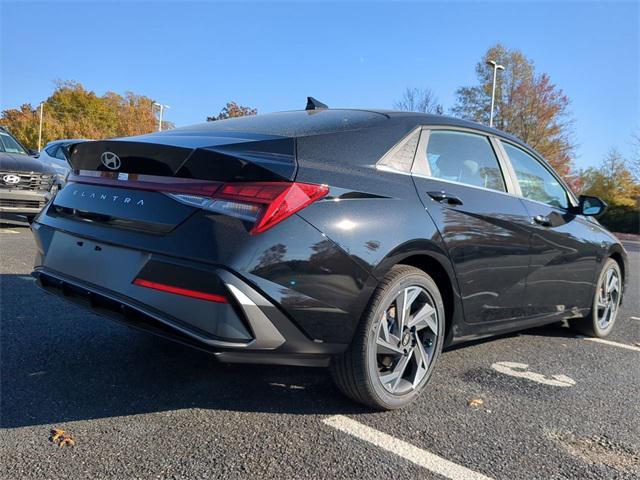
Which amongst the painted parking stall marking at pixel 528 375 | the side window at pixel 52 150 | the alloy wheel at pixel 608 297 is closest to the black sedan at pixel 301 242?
the painted parking stall marking at pixel 528 375

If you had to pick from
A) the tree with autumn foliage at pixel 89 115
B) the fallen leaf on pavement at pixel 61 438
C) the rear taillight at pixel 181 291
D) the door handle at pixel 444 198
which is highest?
the tree with autumn foliage at pixel 89 115

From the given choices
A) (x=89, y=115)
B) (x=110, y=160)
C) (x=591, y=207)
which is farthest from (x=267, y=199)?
(x=89, y=115)

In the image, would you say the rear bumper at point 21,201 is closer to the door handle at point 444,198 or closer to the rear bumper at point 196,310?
the rear bumper at point 196,310

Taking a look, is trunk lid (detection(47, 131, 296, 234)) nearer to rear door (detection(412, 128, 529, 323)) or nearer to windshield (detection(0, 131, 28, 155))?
rear door (detection(412, 128, 529, 323))

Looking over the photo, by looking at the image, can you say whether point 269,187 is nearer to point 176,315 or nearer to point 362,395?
point 176,315

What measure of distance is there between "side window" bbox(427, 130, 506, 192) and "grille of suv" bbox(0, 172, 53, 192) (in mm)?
7913

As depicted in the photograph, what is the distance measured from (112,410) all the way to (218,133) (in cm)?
146

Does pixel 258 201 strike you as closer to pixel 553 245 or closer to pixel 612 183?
pixel 553 245

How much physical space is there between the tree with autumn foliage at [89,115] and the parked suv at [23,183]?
169ft

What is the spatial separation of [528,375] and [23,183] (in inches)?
331

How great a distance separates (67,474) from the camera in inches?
79.7

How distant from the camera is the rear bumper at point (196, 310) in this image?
222cm

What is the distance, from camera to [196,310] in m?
2.26

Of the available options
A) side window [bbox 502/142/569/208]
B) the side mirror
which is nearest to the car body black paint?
side window [bbox 502/142/569/208]
